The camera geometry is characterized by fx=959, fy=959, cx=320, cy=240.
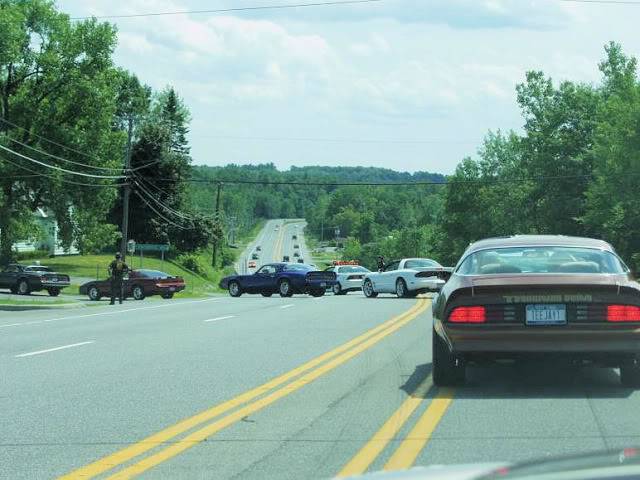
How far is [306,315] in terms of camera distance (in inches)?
855

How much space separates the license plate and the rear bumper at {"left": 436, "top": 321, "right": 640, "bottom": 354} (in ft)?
0.20

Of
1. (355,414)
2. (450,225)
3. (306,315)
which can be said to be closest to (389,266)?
(306,315)

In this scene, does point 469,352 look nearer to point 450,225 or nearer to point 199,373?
point 199,373

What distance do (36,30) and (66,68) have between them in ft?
8.55

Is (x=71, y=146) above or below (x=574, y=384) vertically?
above

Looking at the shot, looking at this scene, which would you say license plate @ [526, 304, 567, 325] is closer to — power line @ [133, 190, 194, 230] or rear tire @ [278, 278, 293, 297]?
rear tire @ [278, 278, 293, 297]

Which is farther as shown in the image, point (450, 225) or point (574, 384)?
point (450, 225)

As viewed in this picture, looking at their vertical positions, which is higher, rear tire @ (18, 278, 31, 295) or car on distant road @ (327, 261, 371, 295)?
car on distant road @ (327, 261, 371, 295)

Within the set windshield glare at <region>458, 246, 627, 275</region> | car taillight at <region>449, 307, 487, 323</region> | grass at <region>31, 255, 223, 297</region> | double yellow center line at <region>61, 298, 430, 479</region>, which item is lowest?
grass at <region>31, 255, 223, 297</region>

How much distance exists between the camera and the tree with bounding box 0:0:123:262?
5272 cm

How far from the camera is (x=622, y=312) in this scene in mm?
8969

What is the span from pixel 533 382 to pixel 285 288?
29.3 metres

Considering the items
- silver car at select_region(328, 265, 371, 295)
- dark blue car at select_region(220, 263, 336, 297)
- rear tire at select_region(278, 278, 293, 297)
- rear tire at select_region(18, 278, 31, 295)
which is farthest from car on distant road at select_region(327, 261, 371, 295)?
rear tire at select_region(18, 278, 31, 295)

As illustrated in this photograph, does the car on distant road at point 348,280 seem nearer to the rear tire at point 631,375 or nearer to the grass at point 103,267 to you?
the grass at point 103,267
